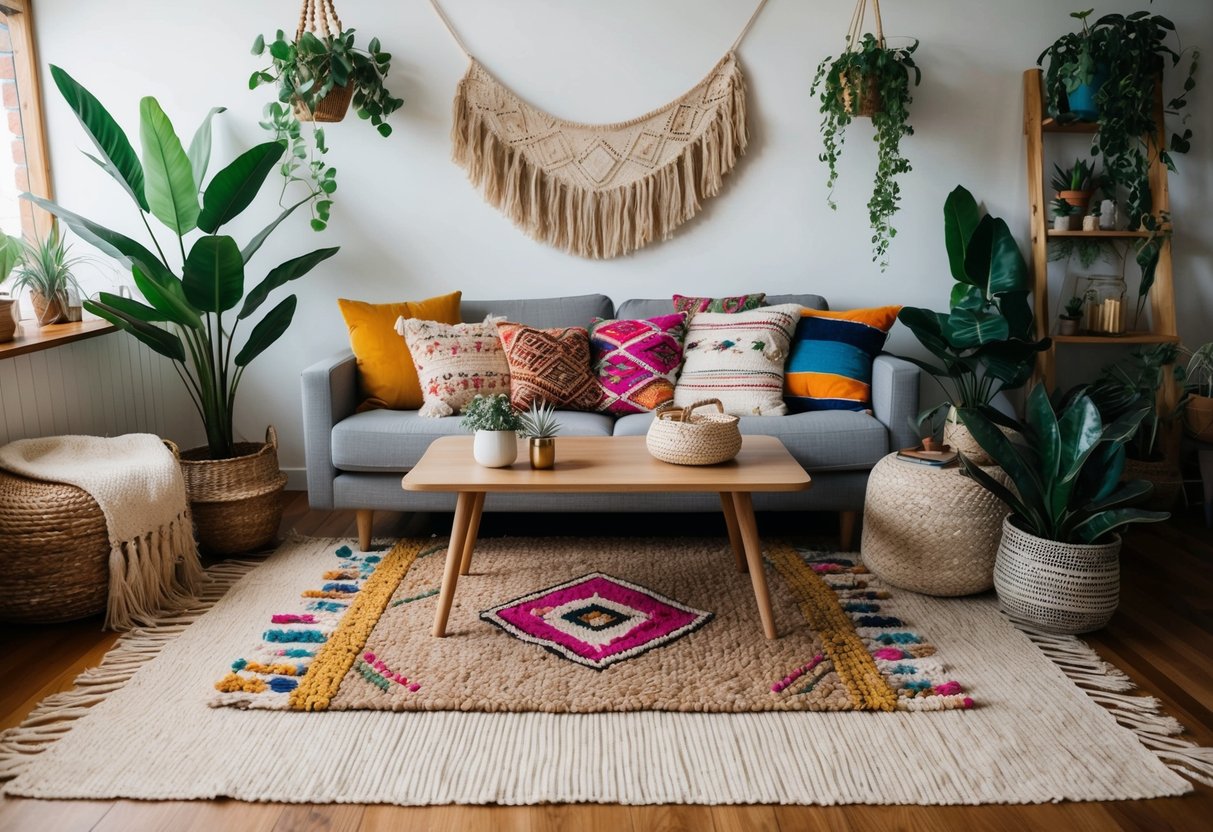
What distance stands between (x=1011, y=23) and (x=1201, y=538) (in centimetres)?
198

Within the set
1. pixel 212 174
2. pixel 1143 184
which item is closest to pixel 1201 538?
pixel 1143 184

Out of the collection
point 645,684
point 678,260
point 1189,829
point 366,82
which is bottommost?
point 1189,829

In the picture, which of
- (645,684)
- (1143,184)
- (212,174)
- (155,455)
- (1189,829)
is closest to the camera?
(1189,829)

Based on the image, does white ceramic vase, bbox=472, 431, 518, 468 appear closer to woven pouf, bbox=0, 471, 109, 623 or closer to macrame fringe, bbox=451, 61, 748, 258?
woven pouf, bbox=0, 471, 109, 623

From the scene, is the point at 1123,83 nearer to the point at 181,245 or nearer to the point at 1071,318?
the point at 1071,318

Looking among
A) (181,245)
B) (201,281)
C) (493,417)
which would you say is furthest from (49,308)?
(493,417)

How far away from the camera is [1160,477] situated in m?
3.29

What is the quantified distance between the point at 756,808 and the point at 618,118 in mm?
2630

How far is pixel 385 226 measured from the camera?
3561 millimetres

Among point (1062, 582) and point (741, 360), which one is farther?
point (741, 360)

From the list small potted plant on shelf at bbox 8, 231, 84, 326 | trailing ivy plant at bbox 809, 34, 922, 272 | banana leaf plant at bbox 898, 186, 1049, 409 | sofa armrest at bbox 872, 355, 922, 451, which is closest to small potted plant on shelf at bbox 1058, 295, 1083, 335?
banana leaf plant at bbox 898, 186, 1049, 409

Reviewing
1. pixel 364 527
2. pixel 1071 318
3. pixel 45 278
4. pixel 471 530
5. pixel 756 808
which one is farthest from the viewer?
pixel 1071 318

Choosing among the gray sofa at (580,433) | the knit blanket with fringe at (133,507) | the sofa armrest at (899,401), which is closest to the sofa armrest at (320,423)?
the gray sofa at (580,433)

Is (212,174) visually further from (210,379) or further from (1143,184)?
(1143,184)
